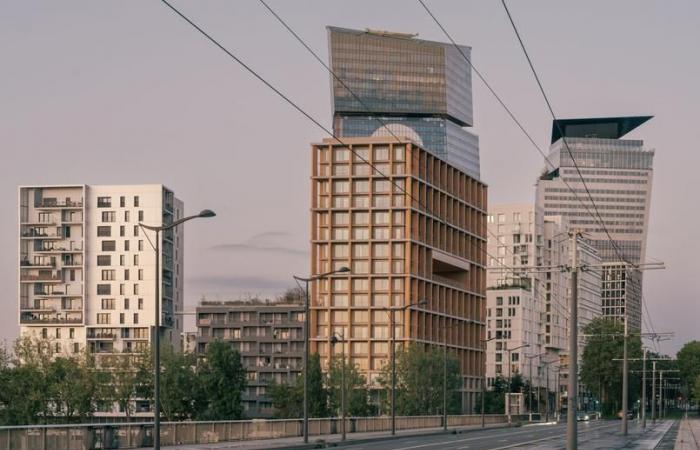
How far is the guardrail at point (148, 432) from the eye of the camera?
139ft

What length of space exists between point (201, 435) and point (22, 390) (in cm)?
6992

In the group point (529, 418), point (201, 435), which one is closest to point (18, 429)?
point (201, 435)

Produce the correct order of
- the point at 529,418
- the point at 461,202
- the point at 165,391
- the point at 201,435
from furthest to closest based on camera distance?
1. the point at 461,202
2. the point at 529,418
3. the point at 165,391
4. the point at 201,435

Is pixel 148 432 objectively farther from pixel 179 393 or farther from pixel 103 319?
pixel 103 319

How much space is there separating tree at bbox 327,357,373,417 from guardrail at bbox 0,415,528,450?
38.1 metres

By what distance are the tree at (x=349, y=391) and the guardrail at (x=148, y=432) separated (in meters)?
38.1

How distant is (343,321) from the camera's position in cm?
15388

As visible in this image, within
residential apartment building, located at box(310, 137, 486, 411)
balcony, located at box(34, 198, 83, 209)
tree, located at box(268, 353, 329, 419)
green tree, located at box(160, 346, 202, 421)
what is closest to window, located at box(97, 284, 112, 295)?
balcony, located at box(34, 198, 83, 209)

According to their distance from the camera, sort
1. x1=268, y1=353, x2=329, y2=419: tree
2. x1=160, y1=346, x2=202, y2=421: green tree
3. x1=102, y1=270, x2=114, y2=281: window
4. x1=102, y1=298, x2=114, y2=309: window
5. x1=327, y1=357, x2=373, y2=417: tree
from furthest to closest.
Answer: x1=102, y1=270, x2=114, y2=281: window, x1=102, y1=298, x2=114, y2=309: window, x1=327, y1=357, x2=373, y2=417: tree, x1=268, y1=353, x2=329, y2=419: tree, x1=160, y1=346, x2=202, y2=421: green tree

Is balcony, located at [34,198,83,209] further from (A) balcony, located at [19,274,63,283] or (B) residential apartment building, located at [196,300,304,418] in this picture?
(B) residential apartment building, located at [196,300,304,418]

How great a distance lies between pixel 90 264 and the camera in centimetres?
17962

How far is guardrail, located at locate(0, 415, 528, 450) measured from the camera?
139 ft

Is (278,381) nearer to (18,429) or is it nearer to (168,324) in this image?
(168,324)

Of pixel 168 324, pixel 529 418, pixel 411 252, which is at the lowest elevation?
pixel 529 418
